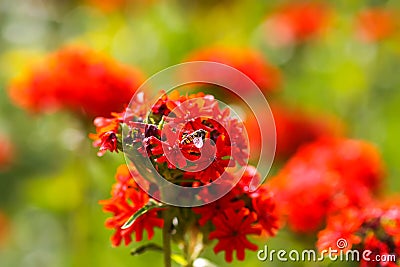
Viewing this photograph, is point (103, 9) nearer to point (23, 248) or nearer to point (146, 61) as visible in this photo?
point (146, 61)

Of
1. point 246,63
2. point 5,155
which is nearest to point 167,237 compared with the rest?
point 246,63

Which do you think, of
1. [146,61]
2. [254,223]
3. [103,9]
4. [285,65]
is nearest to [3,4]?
[103,9]

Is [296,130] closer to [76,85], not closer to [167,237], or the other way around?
[76,85]

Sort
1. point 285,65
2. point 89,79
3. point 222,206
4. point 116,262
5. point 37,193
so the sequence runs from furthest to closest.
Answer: point 285,65, point 37,193, point 116,262, point 89,79, point 222,206

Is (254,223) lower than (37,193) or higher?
lower

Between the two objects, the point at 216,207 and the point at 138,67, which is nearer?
the point at 216,207

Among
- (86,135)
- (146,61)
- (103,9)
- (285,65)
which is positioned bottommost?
(86,135)

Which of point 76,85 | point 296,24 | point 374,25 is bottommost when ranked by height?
point 76,85

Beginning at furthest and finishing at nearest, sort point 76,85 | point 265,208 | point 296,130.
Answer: point 296,130, point 76,85, point 265,208
